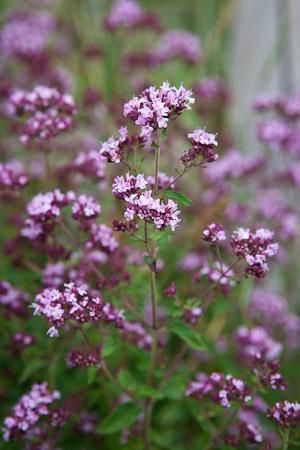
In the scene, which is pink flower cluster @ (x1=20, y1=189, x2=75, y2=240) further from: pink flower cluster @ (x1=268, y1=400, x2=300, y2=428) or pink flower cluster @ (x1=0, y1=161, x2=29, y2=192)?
pink flower cluster @ (x1=268, y1=400, x2=300, y2=428)

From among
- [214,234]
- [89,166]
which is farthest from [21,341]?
[214,234]

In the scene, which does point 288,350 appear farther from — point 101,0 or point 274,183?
point 101,0

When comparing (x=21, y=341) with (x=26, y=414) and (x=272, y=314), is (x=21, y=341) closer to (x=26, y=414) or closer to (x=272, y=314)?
(x=26, y=414)

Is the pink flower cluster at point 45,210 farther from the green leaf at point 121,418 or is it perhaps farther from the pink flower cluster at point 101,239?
the green leaf at point 121,418

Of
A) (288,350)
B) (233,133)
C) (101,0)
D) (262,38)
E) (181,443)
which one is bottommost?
(181,443)

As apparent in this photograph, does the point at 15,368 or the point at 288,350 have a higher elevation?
the point at 288,350

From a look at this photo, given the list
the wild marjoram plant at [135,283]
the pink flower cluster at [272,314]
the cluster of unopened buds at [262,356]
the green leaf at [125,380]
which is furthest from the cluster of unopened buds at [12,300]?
the pink flower cluster at [272,314]

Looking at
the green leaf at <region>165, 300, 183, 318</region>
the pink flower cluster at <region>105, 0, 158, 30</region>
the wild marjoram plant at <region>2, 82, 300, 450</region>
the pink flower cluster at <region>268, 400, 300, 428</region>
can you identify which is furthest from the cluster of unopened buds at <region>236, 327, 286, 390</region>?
the pink flower cluster at <region>105, 0, 158, 30</region>

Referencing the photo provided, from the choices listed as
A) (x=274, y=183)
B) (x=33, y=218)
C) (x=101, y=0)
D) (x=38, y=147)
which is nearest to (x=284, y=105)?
(x=274, y=183)
